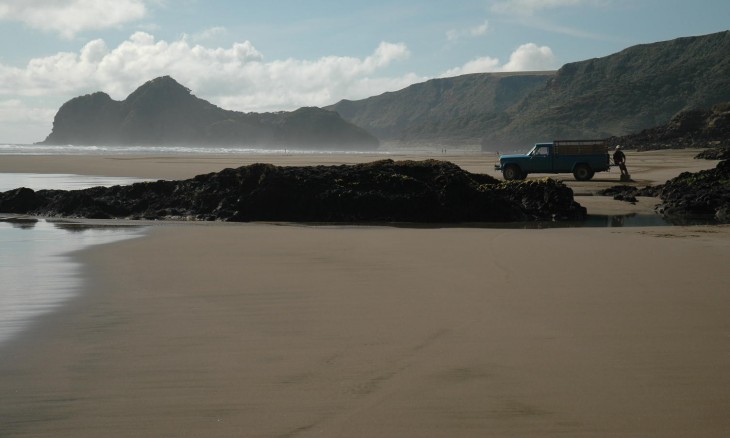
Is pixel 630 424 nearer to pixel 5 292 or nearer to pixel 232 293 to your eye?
pixel 232 293

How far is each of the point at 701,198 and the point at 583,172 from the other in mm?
12571

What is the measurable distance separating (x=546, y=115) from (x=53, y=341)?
14571cm

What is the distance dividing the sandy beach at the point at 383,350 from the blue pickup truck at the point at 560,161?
1968cm

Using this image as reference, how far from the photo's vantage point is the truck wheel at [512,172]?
93.5 feet

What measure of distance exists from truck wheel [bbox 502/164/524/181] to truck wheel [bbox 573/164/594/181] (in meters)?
2.15

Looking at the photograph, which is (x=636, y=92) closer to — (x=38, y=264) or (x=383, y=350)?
(x=38, y=264)

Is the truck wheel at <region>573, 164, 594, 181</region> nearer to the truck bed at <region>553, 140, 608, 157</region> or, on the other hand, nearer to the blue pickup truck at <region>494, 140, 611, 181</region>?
the blue pickup truck at <region>494, 140, 611, 181</region>

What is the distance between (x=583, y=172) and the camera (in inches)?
1110

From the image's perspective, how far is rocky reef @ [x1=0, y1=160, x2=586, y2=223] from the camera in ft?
47.2

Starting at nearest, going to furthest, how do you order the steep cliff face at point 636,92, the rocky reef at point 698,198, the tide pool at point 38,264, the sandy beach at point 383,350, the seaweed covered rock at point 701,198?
the sandy beach at point 383,350 < the tide pool at point 38,264 < the rocky reef at point 698,198 < the seaweed covered rock at point 701,198 < the steep cliff face at point 636,92

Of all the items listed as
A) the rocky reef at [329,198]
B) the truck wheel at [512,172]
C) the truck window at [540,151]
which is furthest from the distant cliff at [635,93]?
the rocky reef at [329,198]

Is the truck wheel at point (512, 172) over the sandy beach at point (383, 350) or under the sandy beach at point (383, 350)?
over

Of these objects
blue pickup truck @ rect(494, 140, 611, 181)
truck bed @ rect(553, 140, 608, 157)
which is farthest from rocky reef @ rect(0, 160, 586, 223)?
truck bed @ rect(553, 140, 608, 157)

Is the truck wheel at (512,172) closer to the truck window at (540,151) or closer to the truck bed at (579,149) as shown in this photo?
the truck window at (540,151)
